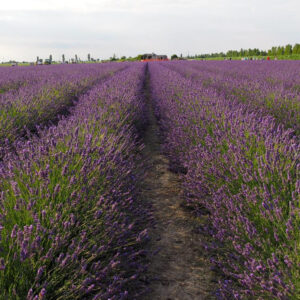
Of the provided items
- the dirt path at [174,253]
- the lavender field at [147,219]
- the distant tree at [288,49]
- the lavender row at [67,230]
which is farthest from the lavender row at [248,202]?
the distant tree at [288,49]

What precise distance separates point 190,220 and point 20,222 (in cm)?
169

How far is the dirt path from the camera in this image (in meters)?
1.89

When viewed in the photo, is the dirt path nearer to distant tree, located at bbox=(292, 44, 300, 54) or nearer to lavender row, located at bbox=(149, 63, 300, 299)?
lavender row, located at bbox=(149, 63, 300, 299)

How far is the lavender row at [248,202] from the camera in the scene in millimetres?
1364

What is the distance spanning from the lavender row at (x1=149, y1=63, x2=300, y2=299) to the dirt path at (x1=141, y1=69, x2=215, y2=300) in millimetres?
141

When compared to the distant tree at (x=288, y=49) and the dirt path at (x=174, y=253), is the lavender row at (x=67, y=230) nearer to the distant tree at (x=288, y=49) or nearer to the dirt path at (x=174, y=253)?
the dirt path at (x=174, y=253)

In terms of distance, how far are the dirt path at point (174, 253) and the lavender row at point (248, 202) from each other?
0.14 m

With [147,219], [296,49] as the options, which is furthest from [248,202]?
[296,49]

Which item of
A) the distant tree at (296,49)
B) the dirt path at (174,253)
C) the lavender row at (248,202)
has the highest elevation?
the distant tree at (296,49)

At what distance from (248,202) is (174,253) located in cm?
82

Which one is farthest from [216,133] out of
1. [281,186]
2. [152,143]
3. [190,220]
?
[152,143]

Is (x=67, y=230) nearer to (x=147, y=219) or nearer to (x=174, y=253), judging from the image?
(x=147, y=219)

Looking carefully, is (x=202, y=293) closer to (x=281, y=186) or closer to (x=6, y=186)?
(x=281, y=186)

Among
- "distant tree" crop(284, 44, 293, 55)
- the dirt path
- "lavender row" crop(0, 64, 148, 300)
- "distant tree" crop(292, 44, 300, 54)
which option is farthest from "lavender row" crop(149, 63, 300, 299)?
"distant tree" crop(284, 44, 293, 55)
